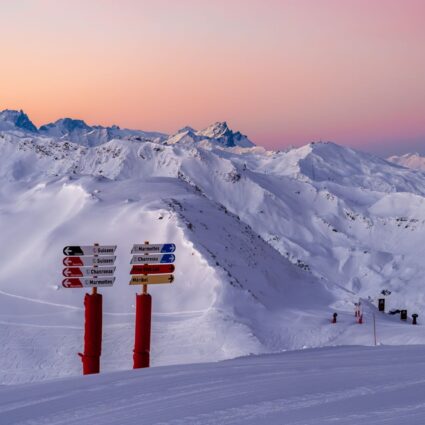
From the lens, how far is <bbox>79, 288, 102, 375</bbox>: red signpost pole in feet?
36.0

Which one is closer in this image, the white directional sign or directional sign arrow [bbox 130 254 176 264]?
the white directional sign

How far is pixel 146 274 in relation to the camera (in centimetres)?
1195

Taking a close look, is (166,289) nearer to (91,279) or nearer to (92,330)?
(91,279)

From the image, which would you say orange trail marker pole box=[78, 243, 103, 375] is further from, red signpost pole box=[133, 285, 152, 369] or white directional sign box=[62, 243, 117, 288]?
red signpost pole box=[133, 285, 152, 369]

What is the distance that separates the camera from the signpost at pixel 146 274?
11414 mm

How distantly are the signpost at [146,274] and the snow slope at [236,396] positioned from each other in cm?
284

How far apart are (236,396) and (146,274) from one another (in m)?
5.76

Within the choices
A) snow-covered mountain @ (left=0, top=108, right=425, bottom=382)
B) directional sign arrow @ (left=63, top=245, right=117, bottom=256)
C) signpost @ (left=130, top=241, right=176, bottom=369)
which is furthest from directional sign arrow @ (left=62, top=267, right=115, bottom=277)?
snow-covered mountain @ (left=0, top=108, right=425, bottom=382)

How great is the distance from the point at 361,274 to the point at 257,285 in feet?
221

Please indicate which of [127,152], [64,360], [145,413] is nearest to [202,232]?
[64,360]

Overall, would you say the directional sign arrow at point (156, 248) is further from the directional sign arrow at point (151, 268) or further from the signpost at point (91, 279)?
the signpost at point (91, 279)

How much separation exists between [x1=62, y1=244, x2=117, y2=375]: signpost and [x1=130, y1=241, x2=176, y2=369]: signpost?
0.52 meters

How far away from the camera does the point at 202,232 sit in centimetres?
3625

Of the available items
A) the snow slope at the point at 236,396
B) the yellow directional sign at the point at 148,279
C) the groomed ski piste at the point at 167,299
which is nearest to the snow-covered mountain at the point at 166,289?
the groomed ski piste at the point at 167,299
